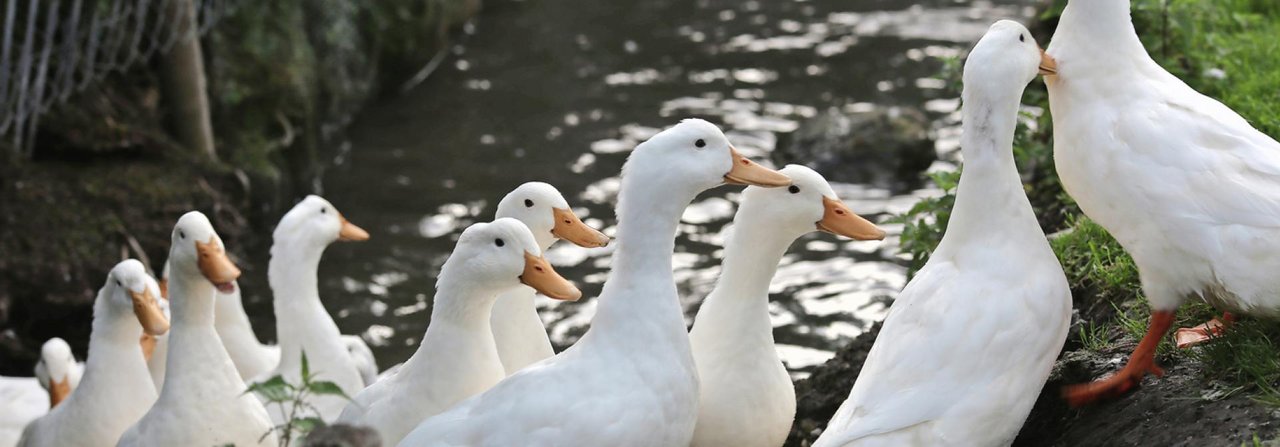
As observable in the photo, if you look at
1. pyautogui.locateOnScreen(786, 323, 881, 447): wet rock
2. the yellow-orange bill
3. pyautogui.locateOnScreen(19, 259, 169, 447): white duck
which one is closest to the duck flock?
the yellow-orange bill

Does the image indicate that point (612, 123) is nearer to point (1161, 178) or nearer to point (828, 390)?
point (828, 390)

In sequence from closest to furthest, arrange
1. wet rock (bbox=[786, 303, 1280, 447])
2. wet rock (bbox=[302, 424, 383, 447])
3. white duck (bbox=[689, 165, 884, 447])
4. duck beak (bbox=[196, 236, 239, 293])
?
1. wet rock (bbox=[302, 424, 383, 447])
2. wet rock (bbox=[786, 303, 1280, 447])
3. white duck (bbox=[689, 165, 884, 447])
4. duck beak (bbox=[196, 236, 239, 293])

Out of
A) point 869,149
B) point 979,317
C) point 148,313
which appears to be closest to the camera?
point 979,317

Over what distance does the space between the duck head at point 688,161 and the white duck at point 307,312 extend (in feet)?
8.61

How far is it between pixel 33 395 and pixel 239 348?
3.09 feet

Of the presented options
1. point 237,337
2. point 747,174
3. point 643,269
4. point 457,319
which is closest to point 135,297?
point 237,337

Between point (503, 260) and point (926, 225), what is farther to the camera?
point (926, 225)

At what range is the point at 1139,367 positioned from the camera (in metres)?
4.46

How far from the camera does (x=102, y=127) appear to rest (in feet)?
29.7

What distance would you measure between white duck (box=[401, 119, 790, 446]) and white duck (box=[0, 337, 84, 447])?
10.1 feet

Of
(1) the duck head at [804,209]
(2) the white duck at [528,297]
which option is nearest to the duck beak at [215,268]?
(2) the white duck at [528,297]

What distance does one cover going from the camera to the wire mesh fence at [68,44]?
8.38m

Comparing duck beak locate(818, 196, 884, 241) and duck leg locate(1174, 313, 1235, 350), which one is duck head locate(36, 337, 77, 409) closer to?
duck beak locate(818, 196, 884, 241)

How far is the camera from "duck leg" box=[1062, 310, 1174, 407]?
4441 mm
